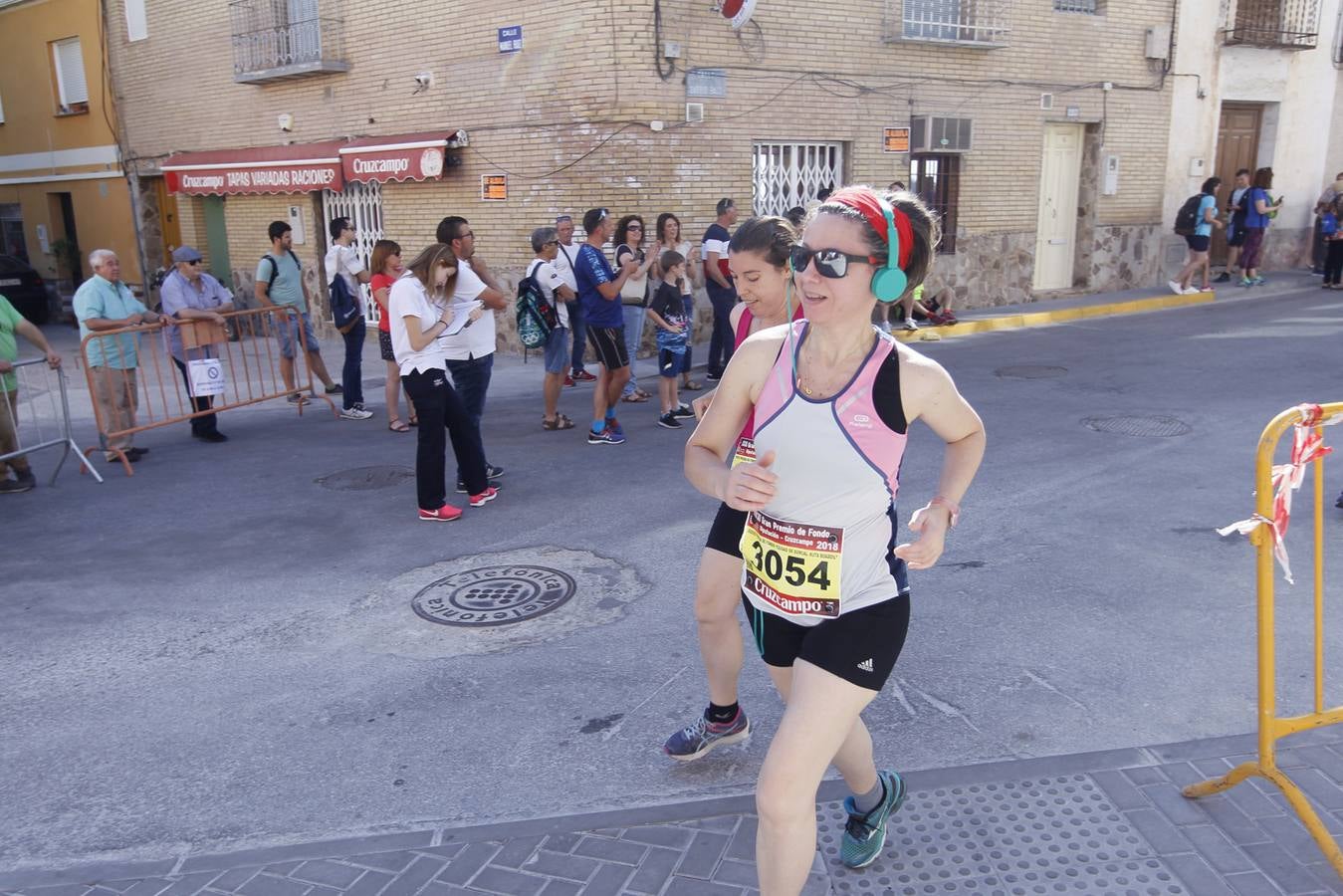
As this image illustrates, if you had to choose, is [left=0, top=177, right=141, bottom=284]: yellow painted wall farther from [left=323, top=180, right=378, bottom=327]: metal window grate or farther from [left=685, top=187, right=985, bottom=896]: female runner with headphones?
[left=685, top=187, right=985, bottom=896]: female runner with headphones

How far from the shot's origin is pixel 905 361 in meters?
2.65

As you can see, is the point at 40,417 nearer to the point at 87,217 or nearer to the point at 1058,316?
the point at 87,217

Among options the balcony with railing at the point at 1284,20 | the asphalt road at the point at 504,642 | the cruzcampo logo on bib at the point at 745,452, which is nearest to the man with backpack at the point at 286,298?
the asphalt road at the point at 504,642

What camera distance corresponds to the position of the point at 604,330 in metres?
8.66

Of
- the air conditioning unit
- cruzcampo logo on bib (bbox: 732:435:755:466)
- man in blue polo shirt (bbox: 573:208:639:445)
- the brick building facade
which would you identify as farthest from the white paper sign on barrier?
the air conditioning unit

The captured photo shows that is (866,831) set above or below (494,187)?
below

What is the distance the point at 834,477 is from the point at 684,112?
11.0 meters

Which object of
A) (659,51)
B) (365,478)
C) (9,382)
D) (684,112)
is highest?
(659,51)

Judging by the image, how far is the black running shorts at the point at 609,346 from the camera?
8547mm

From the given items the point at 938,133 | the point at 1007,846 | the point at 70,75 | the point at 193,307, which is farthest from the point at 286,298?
the point at 70,75

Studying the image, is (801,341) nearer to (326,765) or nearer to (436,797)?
(436,797)

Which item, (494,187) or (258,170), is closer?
(494,187)

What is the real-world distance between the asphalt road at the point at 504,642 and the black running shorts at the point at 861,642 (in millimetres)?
1157

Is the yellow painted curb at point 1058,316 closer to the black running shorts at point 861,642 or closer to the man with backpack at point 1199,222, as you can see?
the man with backpack at point 1199,222
